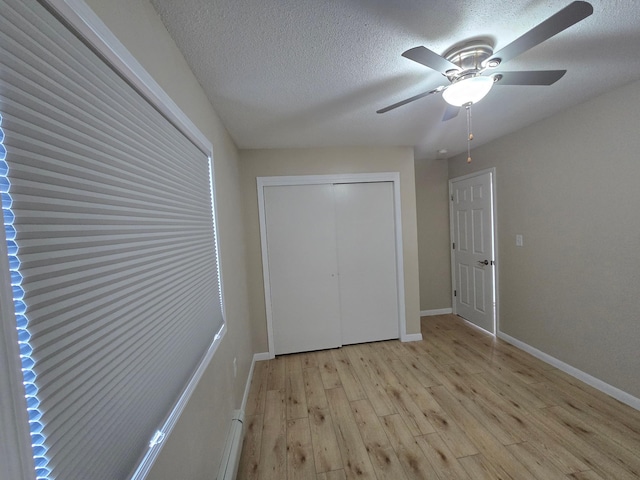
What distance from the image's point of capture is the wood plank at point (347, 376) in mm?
2156

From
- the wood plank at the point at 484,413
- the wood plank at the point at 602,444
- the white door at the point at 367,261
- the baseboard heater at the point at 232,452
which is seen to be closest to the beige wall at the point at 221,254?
the baseboard heater at the point at 232,452

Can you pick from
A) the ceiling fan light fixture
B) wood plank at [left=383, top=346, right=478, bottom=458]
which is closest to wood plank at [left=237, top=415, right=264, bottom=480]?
wood plank at [left=383, top=346, right=478, bottom=458]

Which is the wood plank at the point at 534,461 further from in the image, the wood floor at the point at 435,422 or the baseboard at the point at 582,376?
the baseboard at the point at 582,376

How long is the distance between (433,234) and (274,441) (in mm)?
3167

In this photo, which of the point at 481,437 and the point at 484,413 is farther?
the point at 484,413

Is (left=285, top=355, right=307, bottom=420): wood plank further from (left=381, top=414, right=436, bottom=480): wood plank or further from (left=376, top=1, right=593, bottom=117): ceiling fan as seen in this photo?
(left=376, top=1, right=593, bottom=117): ceiling fan

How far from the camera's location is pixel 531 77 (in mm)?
1252

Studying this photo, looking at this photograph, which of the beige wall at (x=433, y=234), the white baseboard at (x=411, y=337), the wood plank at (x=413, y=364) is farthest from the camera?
the beige wall at (x=433, y=234)

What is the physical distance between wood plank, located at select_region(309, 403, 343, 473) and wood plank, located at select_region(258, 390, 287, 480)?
20 centimetres

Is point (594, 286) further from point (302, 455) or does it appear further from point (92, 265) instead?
point (92, 265)

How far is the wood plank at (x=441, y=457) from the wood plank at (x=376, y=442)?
0.20 m

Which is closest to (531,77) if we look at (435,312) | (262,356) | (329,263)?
(329,263)

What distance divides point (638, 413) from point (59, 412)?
3.12 metres

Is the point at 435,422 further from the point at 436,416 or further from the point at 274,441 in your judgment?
the point at 274,441
